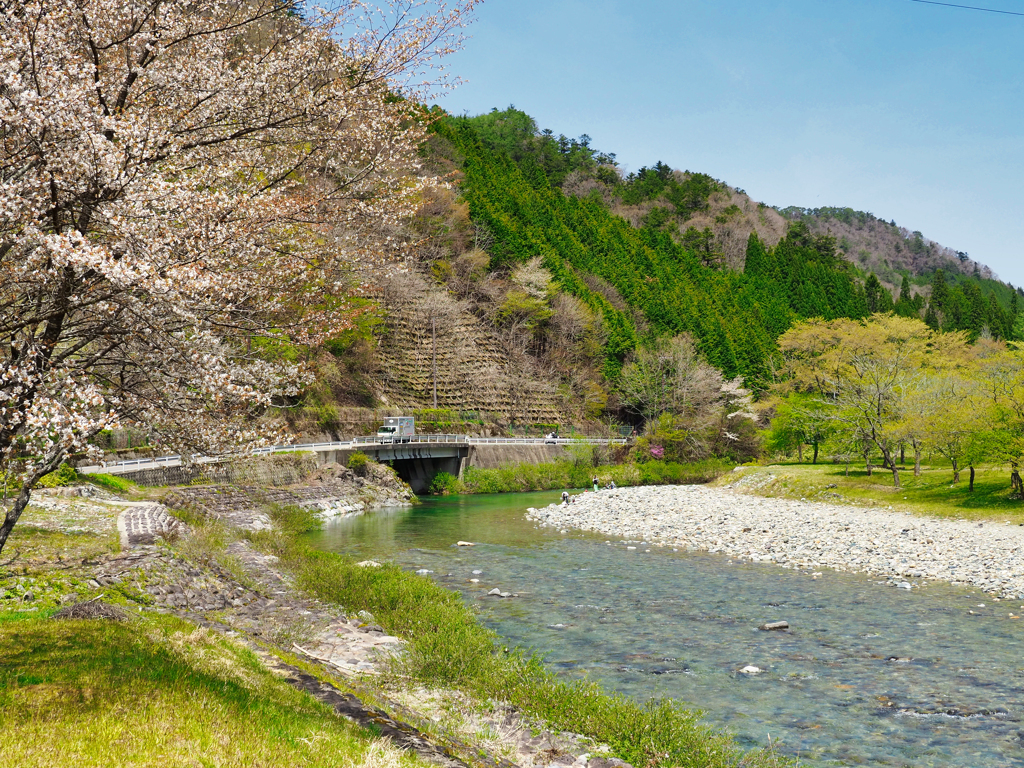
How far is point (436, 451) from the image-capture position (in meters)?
43.8

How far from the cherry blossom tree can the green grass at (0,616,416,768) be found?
60.0 inches

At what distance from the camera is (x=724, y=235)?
110875mm

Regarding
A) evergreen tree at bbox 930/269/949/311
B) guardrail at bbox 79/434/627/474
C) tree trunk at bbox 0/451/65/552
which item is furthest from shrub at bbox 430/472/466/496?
evergreen tree at bbox 930/269/949/311

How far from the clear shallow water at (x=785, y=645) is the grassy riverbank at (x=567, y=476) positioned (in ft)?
74.9

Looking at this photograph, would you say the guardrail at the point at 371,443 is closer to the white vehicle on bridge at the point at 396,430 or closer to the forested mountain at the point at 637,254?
the white vehicle on bridge at the point at 396,430

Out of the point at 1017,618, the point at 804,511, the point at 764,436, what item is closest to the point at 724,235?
the point at 764,436

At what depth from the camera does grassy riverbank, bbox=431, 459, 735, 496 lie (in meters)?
43.4

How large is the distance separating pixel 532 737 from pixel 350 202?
6.88 meters

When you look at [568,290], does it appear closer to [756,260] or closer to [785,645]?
[756,260]

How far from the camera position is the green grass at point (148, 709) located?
475 cm

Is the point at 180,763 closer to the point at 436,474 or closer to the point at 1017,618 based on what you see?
the point at 1017,618

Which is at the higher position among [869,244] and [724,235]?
[869,244]

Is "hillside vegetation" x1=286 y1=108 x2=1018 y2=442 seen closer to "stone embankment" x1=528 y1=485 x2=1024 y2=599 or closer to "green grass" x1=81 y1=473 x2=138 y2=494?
"green grass" x1=81 y1=473 x2=138 y2=494

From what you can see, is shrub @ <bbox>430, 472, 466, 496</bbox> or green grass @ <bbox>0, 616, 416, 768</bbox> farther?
shrub @ <bbox>430, 472, 466, 496</bbox>
